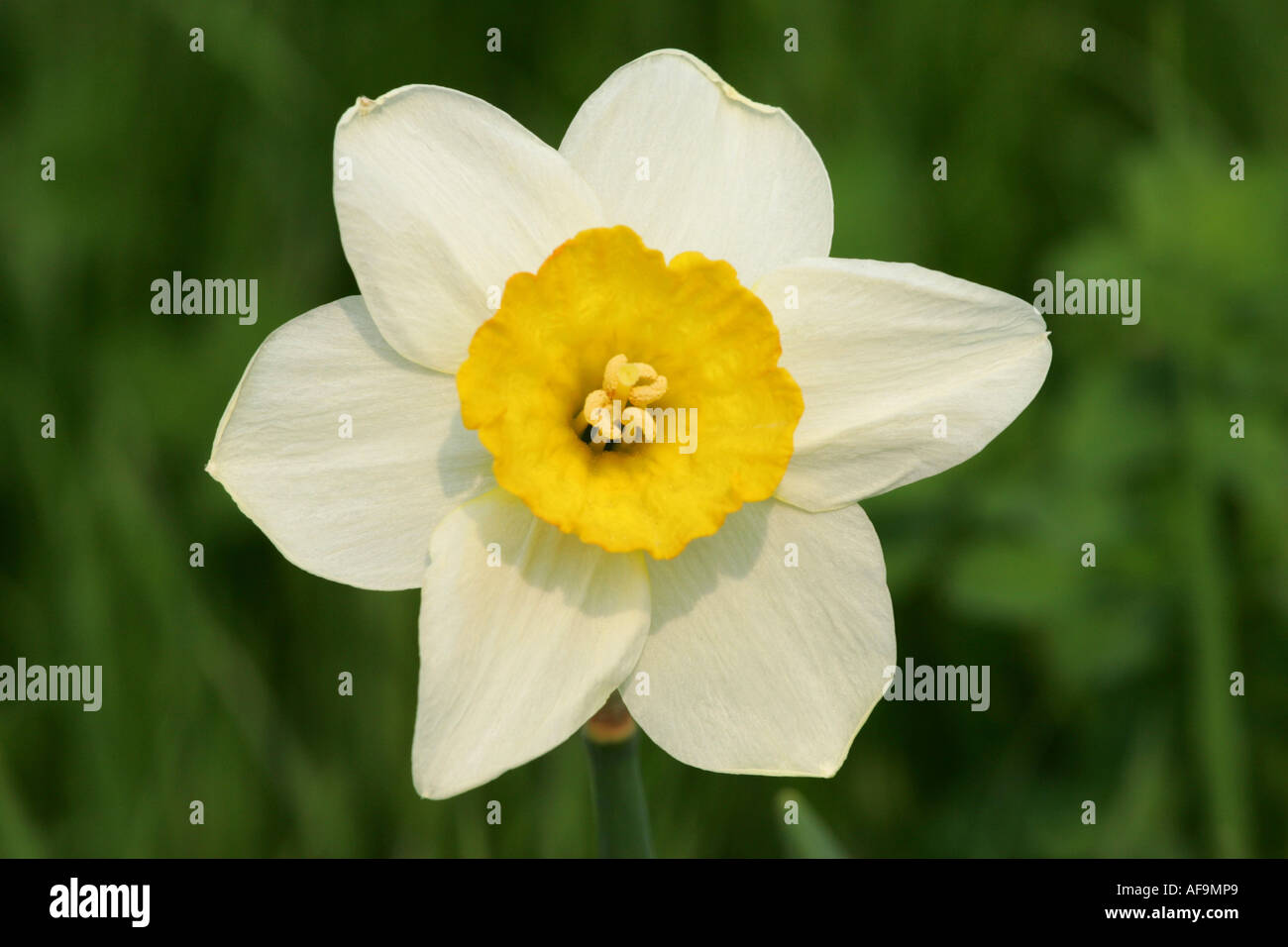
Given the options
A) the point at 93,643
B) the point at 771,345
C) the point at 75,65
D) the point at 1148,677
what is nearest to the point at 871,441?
the point at 771,345

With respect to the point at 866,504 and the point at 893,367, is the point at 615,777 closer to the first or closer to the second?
the point at 893,367

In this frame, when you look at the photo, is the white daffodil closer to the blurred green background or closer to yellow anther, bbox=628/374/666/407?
yellow anther, bbox=628/374/666/407

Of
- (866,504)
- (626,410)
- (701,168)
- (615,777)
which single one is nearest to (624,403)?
(626,410)

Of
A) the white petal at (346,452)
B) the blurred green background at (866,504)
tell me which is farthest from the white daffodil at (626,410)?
the blurred green background at (866,504)

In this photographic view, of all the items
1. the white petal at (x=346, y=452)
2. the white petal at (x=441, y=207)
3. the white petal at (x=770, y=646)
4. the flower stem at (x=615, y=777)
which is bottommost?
the flower stem at (x=615, y=777)

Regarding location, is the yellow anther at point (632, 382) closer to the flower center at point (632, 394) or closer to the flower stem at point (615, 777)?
the flower center at point (632, 394)

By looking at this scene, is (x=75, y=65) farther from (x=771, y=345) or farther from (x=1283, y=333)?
(x=1283, y=333)
